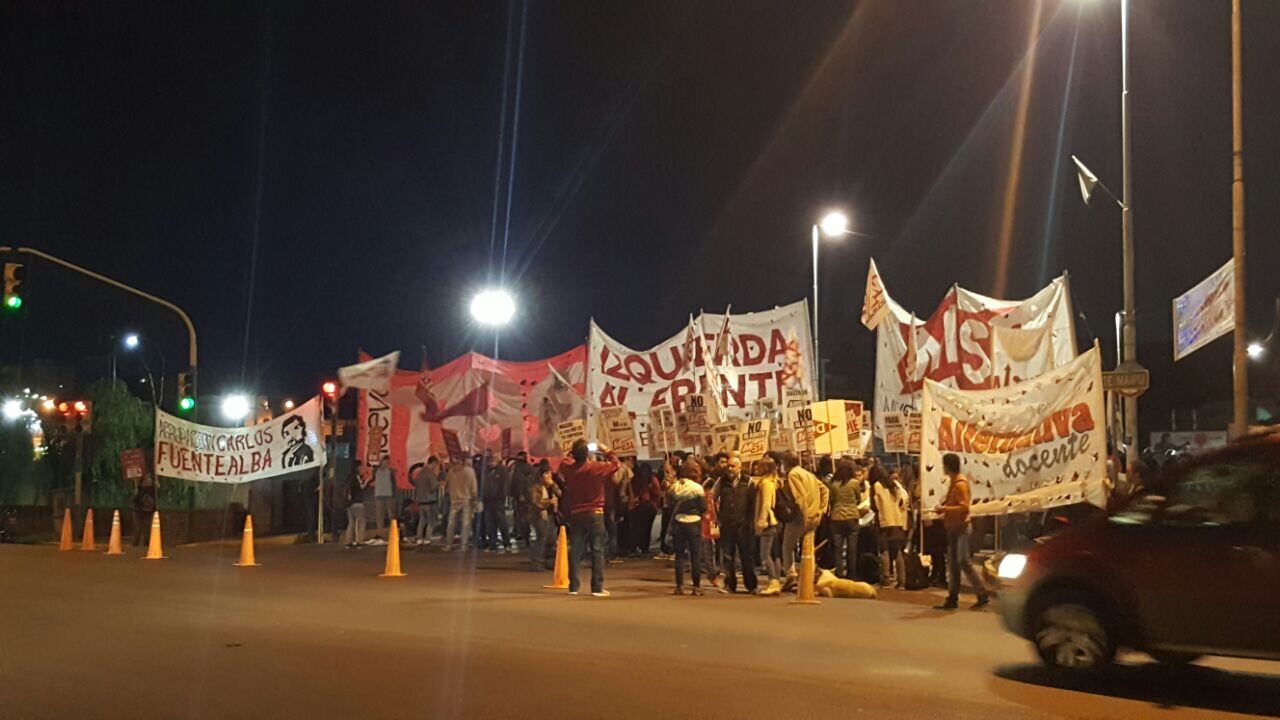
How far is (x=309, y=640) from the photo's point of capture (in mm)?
10898

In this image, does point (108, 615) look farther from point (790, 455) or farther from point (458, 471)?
point (458, 471)

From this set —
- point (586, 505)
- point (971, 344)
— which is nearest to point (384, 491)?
point (586, 505)

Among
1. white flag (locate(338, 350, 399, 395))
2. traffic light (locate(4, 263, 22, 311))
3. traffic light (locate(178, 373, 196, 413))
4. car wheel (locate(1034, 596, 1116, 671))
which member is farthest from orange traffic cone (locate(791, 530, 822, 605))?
traffic light (locate(178, 373, 196, 413))

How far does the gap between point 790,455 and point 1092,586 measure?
6.43m

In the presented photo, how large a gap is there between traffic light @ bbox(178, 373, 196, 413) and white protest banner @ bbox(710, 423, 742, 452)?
549 inches

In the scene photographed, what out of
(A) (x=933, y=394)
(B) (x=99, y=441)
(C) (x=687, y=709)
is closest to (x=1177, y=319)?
(A) (x=933, y=394)

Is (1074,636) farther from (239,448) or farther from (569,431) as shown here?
(239,448)

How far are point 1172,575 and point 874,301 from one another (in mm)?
12538

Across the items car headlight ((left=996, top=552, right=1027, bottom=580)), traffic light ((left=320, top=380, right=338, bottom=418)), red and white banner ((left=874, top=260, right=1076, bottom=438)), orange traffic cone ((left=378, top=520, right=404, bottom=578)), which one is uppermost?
red and white banner ((left=874, top=260, right=1076, bottom=438))

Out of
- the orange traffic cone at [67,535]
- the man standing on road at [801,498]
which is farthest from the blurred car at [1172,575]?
the orange traffic cone at [67,535]

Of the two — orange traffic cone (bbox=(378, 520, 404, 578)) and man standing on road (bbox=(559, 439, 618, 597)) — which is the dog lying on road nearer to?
man standing on road (bbox=(559, 439, 618, 597))

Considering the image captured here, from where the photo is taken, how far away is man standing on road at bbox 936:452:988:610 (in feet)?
43.7

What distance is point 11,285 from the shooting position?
872 inches

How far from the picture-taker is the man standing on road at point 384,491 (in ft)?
78.4
